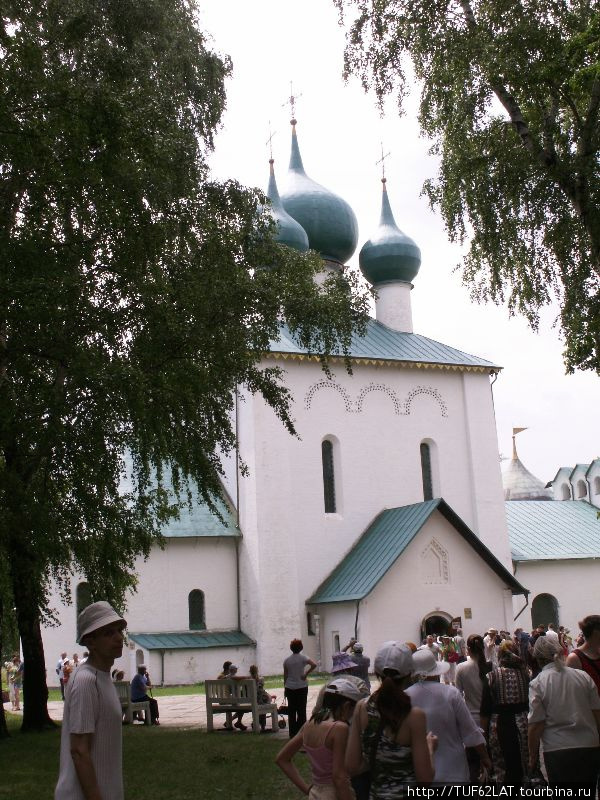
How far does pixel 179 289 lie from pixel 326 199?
23345mm

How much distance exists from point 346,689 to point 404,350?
95.1 ft

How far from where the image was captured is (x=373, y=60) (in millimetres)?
14430

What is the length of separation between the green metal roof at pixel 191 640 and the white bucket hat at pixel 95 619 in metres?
23.9

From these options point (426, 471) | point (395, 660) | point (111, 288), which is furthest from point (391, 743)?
point (426, 471)

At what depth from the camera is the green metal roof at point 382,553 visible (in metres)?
27.7

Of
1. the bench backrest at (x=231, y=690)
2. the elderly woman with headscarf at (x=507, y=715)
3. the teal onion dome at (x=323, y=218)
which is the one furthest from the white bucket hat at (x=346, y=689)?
the teal onion dome at (x=323, y=218)

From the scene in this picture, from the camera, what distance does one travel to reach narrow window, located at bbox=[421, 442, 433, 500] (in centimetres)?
3275

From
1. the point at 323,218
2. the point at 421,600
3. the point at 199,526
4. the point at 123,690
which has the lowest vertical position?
the point at 123,690

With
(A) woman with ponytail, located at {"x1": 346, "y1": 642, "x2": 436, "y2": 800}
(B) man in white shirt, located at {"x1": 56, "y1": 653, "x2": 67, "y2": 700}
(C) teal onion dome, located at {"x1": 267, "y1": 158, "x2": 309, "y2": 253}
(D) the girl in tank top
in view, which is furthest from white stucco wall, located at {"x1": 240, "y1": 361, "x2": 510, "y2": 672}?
(A) woman with ponytail, located at {"x1": 346, "y1": 642, "x2": 436, "y2": 800}

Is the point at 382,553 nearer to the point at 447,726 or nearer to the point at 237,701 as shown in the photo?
the point at 237,701

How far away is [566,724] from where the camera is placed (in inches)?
227

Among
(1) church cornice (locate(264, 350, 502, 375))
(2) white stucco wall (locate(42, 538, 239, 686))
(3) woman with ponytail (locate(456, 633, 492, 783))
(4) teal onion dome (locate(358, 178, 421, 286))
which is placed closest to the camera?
(3) woman with ponytail (locate(456, 633, 492, 783))

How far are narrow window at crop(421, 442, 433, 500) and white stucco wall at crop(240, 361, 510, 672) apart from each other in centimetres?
27

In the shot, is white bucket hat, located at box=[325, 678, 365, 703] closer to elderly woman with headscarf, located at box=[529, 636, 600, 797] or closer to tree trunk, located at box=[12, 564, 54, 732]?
elderly woman with headscarf, located at box=[529, 636, 600, 797]
